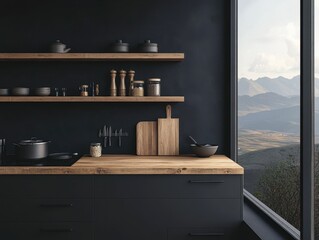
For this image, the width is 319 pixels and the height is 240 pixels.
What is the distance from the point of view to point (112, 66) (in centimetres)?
348

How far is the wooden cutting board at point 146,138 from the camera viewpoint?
3.41 meters

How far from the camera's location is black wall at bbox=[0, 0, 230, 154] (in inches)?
136

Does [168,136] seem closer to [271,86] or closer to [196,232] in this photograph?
[196,232]

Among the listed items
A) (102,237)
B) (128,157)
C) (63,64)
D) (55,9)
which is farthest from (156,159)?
(55,9)

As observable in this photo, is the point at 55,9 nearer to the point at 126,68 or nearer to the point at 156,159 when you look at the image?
the point at 126,68

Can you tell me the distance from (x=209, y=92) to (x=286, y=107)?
114 cm

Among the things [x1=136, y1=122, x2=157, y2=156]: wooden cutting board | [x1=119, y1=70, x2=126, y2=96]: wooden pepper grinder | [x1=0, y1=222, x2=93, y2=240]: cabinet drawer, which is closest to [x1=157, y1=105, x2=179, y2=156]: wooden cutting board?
[x1=136, y1=122, x2=157, y2=156]: wooden cutting board

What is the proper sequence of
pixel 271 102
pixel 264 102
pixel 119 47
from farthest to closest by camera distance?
pixel 119 47 < pixel 264 102 < pixel 271 102

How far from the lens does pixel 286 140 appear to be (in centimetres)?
238

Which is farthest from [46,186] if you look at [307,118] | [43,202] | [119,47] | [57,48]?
[307,118]

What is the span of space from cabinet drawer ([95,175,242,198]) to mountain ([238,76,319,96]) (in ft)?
2.28

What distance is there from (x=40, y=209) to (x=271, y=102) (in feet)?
6.13

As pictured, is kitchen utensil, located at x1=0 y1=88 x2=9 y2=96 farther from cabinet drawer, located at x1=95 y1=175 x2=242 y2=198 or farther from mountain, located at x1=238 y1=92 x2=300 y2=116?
mountain, located at x1=238 y1=92 x2=300 y2=116

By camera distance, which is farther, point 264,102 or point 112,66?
point 112,66
